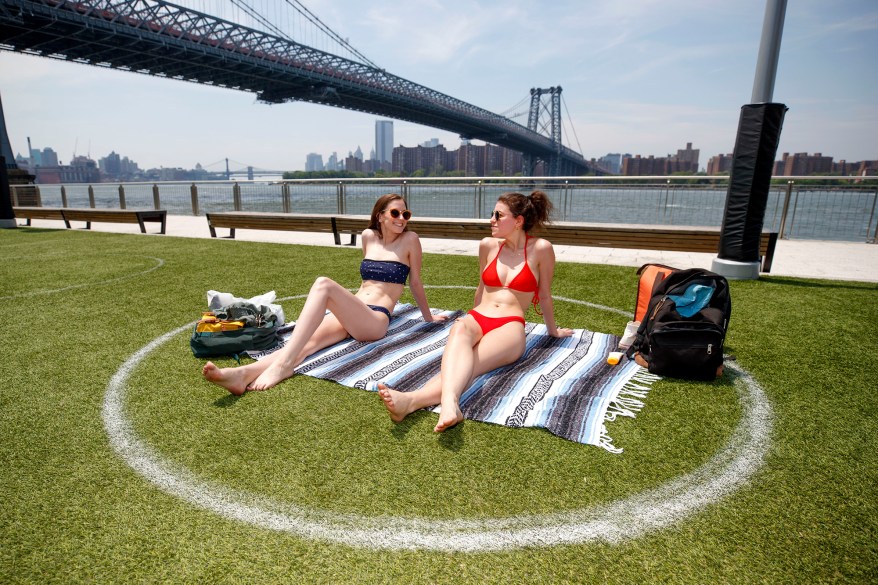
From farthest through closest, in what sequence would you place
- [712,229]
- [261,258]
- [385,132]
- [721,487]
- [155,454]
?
[385,132], [261,258], [712,229], [155,454], [721,487]

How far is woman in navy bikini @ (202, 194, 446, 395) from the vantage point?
3.58 meters

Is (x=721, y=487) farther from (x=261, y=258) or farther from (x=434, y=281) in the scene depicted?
(x=261, y=258)

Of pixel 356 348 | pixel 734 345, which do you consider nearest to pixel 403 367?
pixel 356 348

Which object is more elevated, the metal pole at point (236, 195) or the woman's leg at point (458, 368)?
the metal pole at point (236, 195)

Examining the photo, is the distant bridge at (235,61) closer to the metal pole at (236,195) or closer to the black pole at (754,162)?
the metal pole at (236,195)

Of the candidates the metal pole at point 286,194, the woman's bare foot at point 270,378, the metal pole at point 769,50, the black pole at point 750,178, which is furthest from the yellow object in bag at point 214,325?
the metal pole at point 286,194

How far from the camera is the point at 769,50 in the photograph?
7.11 m

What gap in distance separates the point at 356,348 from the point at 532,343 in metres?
1.64

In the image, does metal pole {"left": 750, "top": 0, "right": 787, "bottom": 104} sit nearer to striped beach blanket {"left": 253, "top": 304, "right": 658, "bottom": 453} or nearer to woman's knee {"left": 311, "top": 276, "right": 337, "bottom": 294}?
striped beach blanket {"left": 253, "top": 304, "right": 658, "bottom": 453}

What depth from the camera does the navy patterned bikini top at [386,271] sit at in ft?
15.5

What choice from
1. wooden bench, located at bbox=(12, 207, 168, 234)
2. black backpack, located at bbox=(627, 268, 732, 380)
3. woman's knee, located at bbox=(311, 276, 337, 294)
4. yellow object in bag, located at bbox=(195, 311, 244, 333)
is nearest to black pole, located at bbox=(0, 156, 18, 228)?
wooden bench, located at bbox=(12, 207, 168, 234)

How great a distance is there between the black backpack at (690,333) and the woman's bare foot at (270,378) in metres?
2.86

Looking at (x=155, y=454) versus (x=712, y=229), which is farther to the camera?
(x=712, y=229)

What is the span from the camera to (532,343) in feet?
15.0
